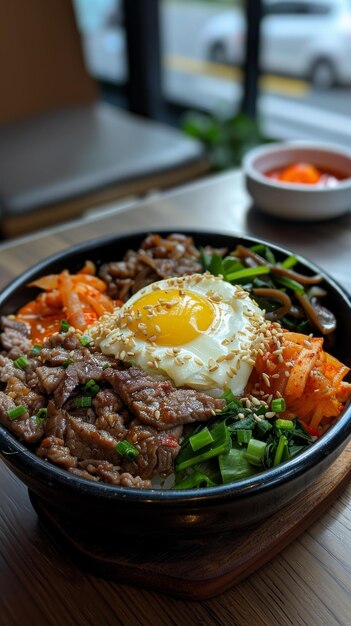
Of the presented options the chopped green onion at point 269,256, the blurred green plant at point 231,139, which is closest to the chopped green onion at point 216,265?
the chopped green onion at point 269,256

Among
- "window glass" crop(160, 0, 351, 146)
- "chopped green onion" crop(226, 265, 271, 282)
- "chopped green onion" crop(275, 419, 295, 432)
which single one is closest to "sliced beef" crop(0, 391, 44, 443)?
"chopped green onion" crop(275, 419, 295, 432)

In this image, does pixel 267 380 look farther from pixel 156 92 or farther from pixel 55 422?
pixel 156 92

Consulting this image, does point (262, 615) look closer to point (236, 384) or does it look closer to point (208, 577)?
point (208, 577)

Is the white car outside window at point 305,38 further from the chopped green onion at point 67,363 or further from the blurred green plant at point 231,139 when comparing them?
the chopped green onion at point 67,363

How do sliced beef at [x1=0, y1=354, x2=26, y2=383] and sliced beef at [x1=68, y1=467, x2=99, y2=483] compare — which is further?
sliced beef at [x1=0, y1=354, x2=26, y2=383]

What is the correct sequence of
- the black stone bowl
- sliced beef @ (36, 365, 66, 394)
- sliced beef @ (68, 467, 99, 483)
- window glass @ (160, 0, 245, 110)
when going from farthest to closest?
window glass @ (160, 0, 245, 110), sliced beef @ (36, 365, 66, 394), sliced beef @ (68, 467, 99, 483), the black stone bowl

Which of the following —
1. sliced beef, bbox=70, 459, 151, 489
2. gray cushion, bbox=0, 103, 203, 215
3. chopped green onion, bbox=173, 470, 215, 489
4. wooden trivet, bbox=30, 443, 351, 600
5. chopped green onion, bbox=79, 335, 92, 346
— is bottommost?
gray cushion, bbox=0, 103, 203, 215

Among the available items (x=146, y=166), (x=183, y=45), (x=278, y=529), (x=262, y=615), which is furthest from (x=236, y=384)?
(x=183, y=45)

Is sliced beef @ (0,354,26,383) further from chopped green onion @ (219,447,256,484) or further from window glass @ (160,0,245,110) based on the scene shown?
window glass @ (160,0,245,110)

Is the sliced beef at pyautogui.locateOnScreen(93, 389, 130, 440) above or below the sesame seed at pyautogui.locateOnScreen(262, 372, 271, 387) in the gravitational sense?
above
